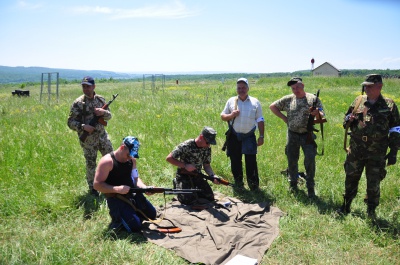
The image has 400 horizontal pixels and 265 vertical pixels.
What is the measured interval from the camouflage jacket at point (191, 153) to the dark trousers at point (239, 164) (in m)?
0.69

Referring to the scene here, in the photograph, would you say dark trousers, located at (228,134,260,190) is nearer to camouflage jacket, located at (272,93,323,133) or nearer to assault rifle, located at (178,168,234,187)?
assault rifle, located at (178,168,234,187)

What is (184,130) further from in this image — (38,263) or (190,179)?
(38,263)

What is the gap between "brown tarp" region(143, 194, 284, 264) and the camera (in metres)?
3.90

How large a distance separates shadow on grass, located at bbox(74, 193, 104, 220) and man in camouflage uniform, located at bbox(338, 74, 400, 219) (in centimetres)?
414

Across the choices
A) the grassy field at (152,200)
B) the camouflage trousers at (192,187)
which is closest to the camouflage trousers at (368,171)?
the grassy field at (152,200)

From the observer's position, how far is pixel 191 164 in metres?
5.25

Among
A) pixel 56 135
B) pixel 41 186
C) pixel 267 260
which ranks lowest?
pixel 267 260

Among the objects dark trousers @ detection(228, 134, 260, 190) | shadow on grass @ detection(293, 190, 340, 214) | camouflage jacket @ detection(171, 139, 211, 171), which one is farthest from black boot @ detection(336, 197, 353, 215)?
camouflage jacket @ detection(171, 139, 211, 171)

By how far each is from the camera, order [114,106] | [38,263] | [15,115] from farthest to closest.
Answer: [114,106] < [15,115] < [38,263]

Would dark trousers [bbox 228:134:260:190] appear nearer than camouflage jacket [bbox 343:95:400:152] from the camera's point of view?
No

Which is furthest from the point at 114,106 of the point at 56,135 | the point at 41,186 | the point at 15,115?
the point at 41,186

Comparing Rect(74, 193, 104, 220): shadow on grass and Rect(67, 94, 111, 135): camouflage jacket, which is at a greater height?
Rect(67, 94, 111, 135): camouflage jacket

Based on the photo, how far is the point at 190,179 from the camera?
528 cm

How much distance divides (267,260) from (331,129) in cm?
729
